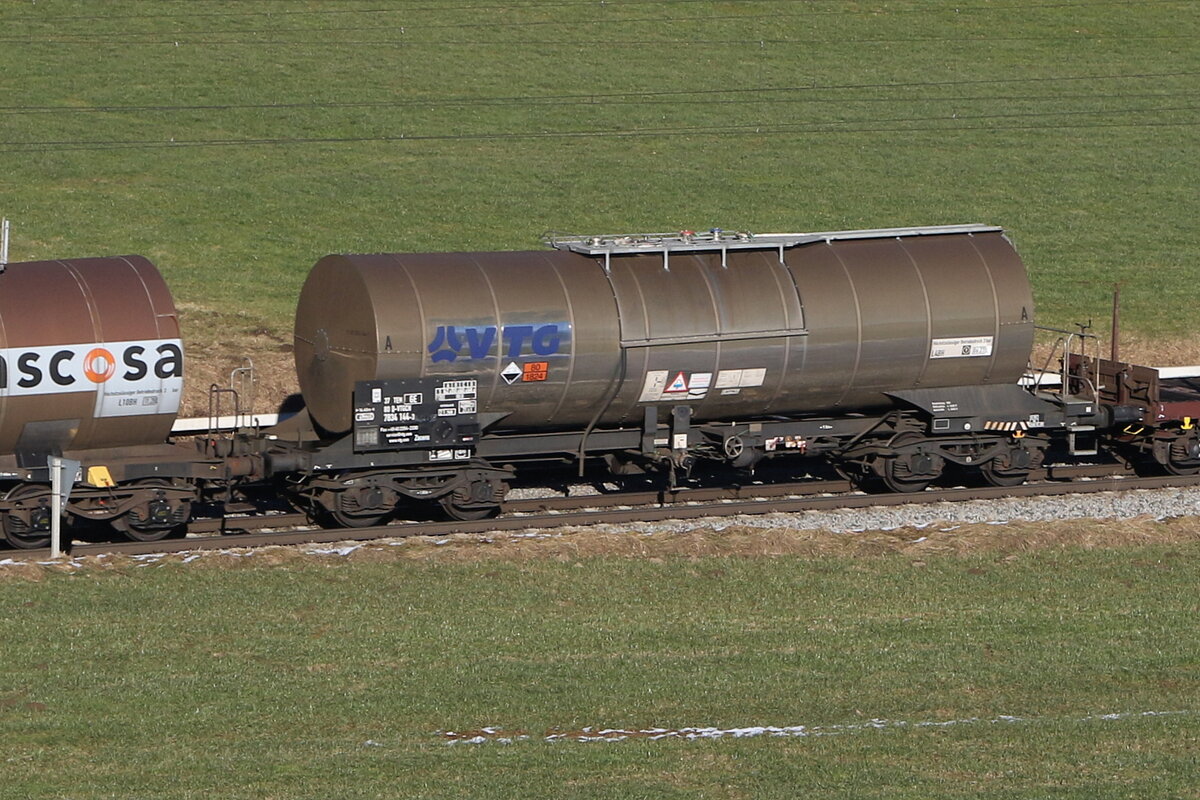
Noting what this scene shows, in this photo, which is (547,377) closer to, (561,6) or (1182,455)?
(1182,455)

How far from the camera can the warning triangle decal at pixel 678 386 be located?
2311 cm

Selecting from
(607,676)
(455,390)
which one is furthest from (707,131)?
(607,676)

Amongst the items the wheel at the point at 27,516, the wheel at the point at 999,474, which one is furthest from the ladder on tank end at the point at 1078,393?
the wheel at the point at 27,516

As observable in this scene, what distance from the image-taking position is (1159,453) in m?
26.6

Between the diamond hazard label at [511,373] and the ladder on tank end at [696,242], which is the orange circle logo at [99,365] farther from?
the ladder on tank end at [696,242]

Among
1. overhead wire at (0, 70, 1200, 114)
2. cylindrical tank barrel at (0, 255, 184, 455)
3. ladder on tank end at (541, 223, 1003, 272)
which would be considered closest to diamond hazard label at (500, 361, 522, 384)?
ladder on tank end at (541, 223, 1003, 272)

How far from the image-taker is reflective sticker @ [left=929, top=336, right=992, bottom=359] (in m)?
24.3

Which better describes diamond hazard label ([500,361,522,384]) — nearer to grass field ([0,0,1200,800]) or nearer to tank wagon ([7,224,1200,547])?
tank wagon ([7,224,1200,547])

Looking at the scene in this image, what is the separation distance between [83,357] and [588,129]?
27985mm

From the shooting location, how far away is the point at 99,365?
20.9 metres

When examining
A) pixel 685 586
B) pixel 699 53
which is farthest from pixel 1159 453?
pixel 699 53

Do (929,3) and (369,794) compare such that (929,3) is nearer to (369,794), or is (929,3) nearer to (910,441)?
(910,441)

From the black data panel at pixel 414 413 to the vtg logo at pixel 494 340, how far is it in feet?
1.33

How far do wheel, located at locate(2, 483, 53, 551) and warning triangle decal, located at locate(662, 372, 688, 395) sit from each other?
8181 millimetres
